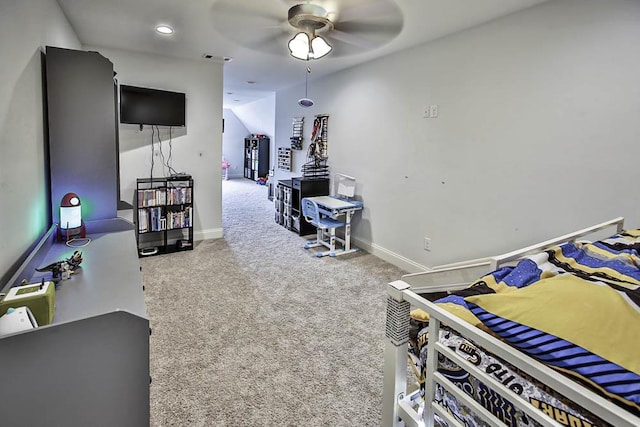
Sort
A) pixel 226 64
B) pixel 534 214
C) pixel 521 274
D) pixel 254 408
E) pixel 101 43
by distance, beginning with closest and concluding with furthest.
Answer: pixel 521 274 < pixel 254 408 < pixel 534 214 < pixel 101 43 < pixel 226 64

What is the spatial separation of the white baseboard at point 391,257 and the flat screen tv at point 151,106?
2.67m

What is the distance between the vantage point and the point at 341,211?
4.20 m

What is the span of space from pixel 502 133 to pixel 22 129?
3.17 metres

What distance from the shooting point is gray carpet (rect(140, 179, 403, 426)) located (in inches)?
70.7

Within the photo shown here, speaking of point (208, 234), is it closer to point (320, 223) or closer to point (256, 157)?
point (320, 223)

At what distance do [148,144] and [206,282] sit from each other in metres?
1.97

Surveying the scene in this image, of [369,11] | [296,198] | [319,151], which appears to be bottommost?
[296,198]

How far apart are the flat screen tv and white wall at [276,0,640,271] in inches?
84.8

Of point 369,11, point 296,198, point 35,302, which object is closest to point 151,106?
point 296,198

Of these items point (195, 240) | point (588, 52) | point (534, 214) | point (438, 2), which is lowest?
point (195, 240)

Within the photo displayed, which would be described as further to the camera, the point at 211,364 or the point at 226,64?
the point at 226,64

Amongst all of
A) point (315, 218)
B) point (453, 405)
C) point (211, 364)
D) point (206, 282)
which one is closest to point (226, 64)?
point (315, 218)

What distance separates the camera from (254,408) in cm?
179

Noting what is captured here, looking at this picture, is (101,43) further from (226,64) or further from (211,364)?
(211,364)
